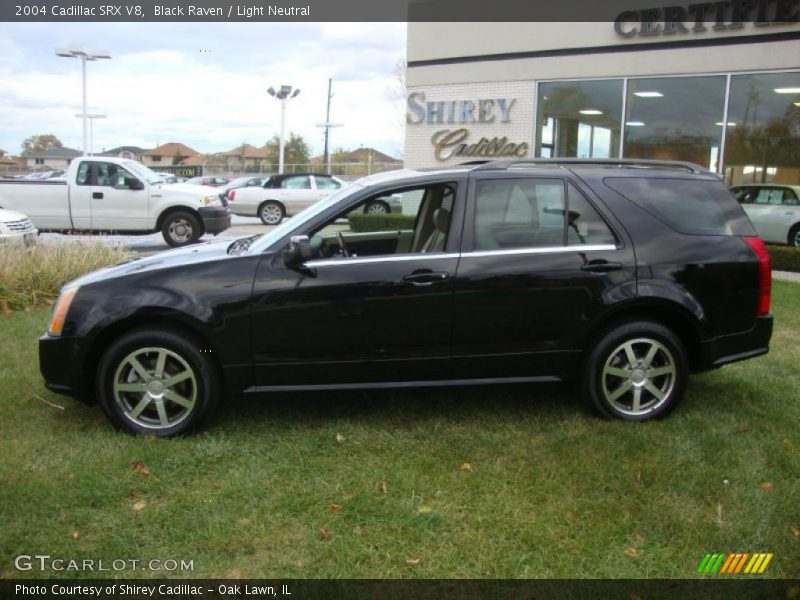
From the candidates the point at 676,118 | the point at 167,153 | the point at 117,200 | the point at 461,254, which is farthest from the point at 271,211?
the point at 167,153

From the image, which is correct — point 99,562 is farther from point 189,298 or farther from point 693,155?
A: point 693,155

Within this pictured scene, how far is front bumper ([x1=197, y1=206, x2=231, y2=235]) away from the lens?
13.9 m

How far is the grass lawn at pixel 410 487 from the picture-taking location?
3039 millimetres

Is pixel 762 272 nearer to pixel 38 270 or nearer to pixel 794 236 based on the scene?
pixel 38 270

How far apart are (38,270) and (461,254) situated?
5.92 metres

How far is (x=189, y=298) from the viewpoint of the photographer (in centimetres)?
405

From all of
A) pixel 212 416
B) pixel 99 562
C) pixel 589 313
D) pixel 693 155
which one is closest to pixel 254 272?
pixel 212 416

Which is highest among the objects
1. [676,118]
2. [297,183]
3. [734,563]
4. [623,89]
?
[623,89]

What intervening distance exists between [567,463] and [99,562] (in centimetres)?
237

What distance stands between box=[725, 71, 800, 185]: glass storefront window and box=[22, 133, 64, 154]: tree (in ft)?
329

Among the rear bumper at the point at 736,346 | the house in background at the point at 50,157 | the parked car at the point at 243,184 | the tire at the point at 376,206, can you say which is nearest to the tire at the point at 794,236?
the tire at the point at 376,206

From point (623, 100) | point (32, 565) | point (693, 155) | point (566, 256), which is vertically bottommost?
point (32, 565)

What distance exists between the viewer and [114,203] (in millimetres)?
13875

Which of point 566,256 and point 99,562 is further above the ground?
point 566,256
